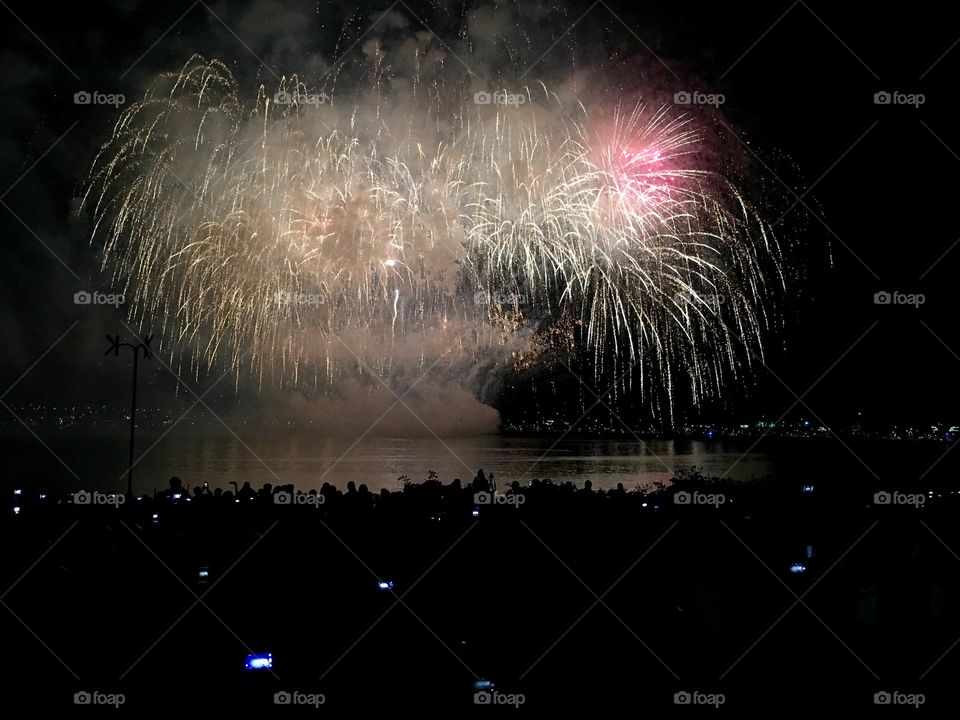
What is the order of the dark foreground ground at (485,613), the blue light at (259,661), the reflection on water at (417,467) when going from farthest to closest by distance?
the reflection on water at (417,467) < the blue light at (259,661) < the dark foreground ground at (485,613)

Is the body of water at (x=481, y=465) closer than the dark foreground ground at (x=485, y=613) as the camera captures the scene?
No

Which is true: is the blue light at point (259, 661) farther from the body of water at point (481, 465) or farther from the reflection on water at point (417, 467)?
the reflection on water at point (417, 467)

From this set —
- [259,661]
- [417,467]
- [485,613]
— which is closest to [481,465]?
[417,467]

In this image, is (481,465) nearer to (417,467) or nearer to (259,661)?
(417,467)

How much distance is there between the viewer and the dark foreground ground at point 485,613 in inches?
231

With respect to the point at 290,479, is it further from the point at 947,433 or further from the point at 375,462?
the point at 947,433

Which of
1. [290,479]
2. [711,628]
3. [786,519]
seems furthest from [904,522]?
[290,479]

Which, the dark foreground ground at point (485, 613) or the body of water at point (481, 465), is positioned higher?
the body of water at point (481, 465)

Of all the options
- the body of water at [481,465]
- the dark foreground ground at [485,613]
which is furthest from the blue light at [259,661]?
the body of water at [481,465]

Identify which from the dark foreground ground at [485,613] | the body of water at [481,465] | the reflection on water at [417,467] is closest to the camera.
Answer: the dark foreground ground at [485,613]

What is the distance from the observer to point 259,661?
624 cm

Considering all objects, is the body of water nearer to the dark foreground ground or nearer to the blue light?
the dark foreground ground

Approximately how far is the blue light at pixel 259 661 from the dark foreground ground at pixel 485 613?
90 millimetres

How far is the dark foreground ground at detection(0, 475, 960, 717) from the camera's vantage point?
5.86m
